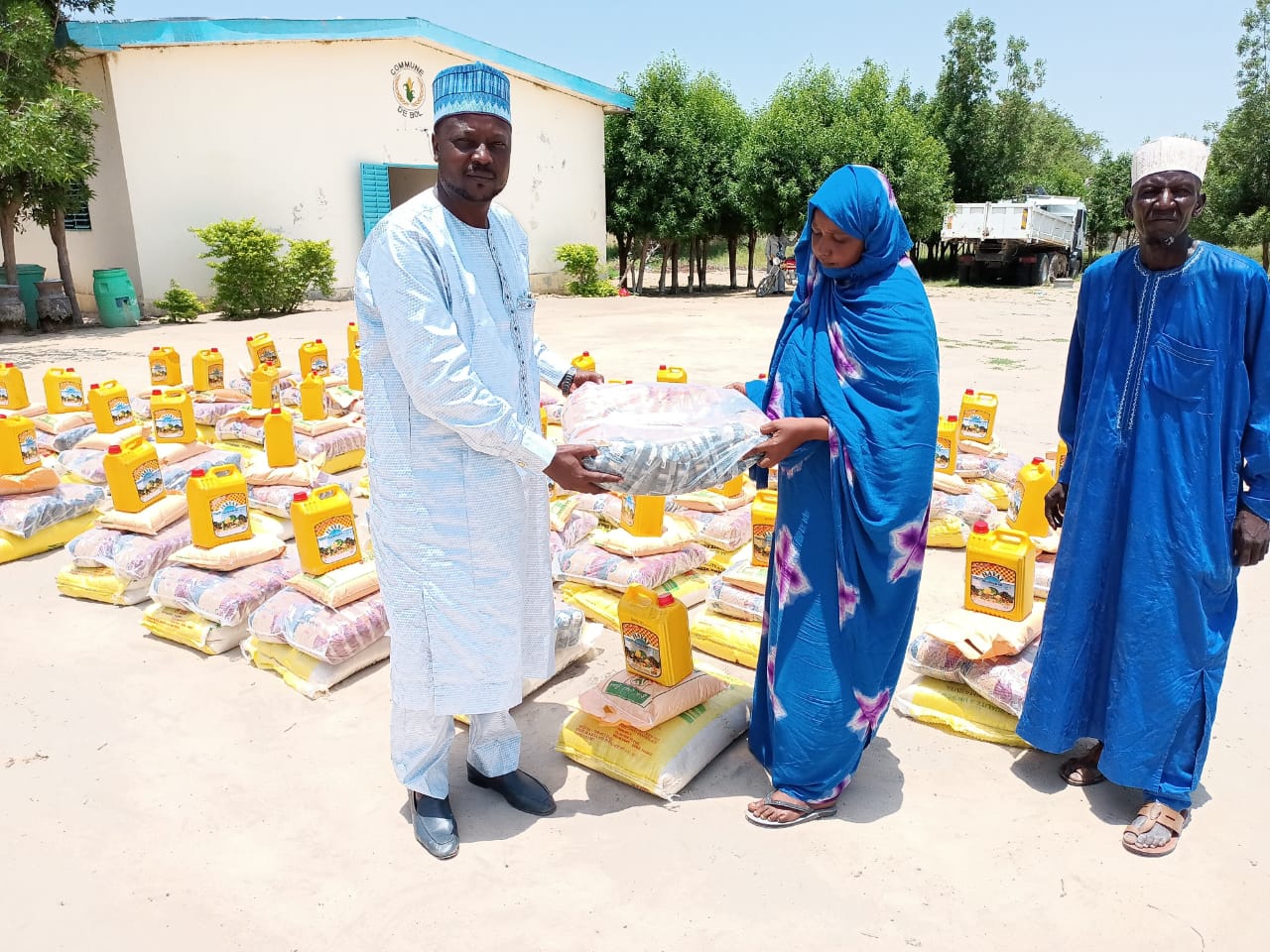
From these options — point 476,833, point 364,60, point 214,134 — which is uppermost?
point 364,60

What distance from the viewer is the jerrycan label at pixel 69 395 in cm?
600

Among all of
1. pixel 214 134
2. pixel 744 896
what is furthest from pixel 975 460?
pixel 214 134

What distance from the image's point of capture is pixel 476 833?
260 centimetres

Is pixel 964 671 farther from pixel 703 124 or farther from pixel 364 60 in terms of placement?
pixel 703 124

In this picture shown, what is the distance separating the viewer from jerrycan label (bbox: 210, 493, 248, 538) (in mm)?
3844

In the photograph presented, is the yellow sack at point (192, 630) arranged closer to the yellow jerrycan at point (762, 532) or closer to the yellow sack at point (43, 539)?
the yellow sack at point (43, 539)

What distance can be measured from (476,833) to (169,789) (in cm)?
102

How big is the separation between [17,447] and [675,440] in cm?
401

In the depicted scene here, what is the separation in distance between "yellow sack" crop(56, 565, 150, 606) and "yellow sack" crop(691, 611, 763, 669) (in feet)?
8.25

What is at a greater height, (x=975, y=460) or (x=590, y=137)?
(x=590, y=137)

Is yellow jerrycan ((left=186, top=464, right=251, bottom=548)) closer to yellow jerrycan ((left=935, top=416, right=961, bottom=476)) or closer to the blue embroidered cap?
the blue embroidered cap

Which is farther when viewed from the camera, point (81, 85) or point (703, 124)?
point (703, 124)

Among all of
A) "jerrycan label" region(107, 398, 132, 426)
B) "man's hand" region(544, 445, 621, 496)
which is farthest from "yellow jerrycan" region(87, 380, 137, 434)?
"man's hand" region(544, 445, 621, 496)

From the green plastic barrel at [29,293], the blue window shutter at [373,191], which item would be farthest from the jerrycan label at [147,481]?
the blue window shutter at [373,191]
